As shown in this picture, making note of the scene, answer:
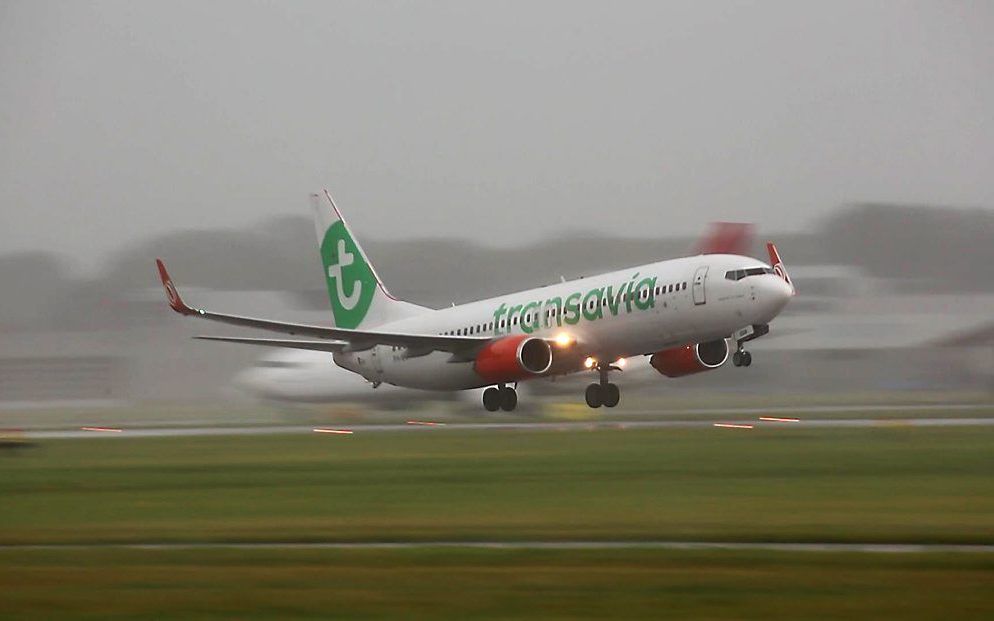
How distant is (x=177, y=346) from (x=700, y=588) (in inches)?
2809

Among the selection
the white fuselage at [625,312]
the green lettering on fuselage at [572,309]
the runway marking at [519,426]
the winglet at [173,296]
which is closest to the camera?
the white fuselage at [625,312]

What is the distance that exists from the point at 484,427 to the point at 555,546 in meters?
26.3

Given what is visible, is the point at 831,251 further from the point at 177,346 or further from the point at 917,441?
the point at 917,441

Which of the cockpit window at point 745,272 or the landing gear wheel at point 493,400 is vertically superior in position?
the cockpit window at point 745,272

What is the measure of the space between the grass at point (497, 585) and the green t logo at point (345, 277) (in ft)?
122

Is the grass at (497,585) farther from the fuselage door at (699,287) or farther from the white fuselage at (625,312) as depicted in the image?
the fuselage door at (699,287)

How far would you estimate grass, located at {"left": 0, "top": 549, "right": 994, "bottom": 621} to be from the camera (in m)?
15.2

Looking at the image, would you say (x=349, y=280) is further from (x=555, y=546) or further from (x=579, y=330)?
(x=555, y=546)

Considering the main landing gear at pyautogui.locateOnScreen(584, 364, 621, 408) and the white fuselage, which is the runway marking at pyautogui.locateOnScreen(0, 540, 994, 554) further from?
the main landing gear at pyautogui.locateOnScreen(584, 364, 621, 408)

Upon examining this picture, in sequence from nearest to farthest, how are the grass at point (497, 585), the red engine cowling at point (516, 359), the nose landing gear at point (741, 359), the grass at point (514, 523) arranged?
the grass at point (497, 585) < the grass at point (514, 523) < the nose landing gear at point (741, 359) < the red engine cowling at point (516, 359)

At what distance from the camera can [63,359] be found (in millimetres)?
80875

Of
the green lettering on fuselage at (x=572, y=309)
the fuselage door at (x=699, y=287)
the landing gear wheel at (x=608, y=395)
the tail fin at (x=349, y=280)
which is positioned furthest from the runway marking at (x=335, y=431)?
the fuselage door at (x=699, y=287)

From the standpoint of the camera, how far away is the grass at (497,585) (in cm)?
1523

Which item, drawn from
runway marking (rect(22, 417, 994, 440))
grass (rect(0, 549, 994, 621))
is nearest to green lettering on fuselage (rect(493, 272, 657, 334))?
runway marking (rect(22, 417, 994, 440))
